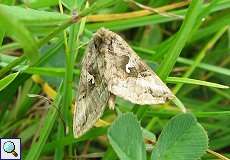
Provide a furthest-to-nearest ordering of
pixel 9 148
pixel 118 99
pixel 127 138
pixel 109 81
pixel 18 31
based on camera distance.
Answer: pixel 118 99 < pixel 9 148 < pixel 109 81 < pixel 127 138 < pixel 18 31

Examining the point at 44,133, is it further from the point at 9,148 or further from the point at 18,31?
the point at 18,31

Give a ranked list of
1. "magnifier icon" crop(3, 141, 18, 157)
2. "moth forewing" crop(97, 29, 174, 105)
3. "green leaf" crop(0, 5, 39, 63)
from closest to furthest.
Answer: "green leaf" crop(0, 5, 39, 63) < "moth forewing" crop(97, 29, 174, 105) < "magnifier icon" crop(3, 141, 18, 157)

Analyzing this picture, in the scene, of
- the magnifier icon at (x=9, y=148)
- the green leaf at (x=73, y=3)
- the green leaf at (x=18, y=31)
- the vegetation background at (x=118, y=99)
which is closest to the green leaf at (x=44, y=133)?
the vegetation background at (x=118, y=99)

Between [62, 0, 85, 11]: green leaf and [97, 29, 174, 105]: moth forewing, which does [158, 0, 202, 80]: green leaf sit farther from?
[62, 0, 85, 11]: green leaf

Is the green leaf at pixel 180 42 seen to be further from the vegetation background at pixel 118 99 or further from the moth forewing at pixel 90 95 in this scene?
the moth forewing at pixel 90 95

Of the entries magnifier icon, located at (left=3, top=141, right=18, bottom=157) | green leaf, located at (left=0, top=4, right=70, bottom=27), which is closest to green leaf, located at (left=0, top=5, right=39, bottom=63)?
green leaf, located at (left=0, top=4, right=70, bottom=27)

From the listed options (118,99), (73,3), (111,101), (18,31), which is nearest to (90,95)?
(111,101)
